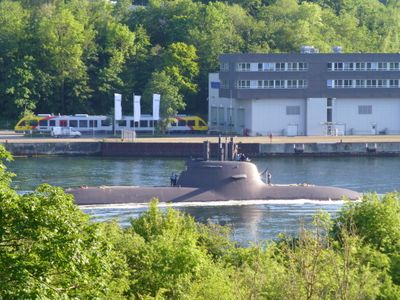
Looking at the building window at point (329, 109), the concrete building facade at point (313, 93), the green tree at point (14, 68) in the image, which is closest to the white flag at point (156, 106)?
the concrete building facade at point (313, 93)

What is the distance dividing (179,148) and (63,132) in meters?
16.5

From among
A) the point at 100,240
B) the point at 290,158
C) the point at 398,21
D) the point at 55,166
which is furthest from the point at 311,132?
the point at 100,240

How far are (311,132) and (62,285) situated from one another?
93457mm

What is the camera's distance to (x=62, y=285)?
20438mm

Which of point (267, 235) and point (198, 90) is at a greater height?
point (198, 90)

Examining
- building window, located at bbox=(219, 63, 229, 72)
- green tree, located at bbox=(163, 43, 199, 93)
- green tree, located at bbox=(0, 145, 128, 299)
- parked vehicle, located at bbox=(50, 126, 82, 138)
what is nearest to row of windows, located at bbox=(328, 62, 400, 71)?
building window, located at bbox=(219, 63, 229, 72)

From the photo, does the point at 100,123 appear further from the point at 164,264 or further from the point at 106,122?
the point at 164,264

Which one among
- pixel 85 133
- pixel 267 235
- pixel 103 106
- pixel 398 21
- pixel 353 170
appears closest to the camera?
pixel 267 235

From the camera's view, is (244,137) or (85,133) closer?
(244,137)

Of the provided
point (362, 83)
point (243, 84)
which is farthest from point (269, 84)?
point (362, 83)

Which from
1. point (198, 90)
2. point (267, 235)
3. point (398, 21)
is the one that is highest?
point (398, 21)

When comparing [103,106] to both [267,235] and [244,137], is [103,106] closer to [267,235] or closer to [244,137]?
[244,137]

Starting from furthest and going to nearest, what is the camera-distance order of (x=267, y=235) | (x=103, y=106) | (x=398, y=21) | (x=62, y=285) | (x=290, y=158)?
(x=398, y=21)
(x=103, y=106)
(x=290, y=158)
(x=267, y=235)
(x=62, y=285)

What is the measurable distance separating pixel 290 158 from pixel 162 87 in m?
23.0
